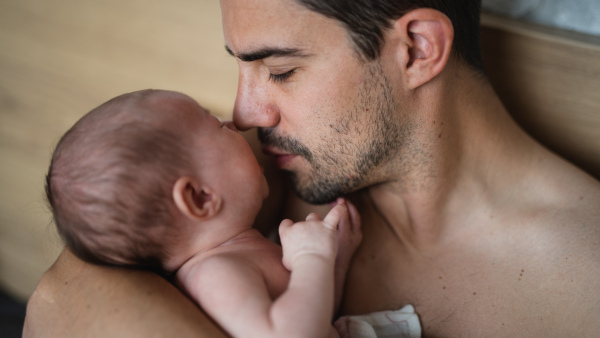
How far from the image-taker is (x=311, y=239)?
3.24 feet

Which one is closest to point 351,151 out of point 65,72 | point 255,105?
point 255,105

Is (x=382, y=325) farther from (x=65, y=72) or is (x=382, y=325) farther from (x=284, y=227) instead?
(x=65, y=72)

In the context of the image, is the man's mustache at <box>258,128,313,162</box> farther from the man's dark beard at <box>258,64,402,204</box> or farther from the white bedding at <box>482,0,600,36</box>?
the white bedding at <box>482,0,600,36</box>

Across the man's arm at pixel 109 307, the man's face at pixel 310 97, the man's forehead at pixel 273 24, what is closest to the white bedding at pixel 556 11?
the man's face at pixel 310 97

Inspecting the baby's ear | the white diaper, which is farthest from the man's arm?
the white diaper

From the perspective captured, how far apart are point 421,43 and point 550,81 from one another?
48 cm

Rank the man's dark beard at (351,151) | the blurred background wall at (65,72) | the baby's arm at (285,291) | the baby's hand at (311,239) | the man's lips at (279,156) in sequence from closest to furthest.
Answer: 1. the baby's arm at (285,291)
2. the baby's hand at (311,239)
3. the man's dark beard at (351,151)
4. the man's lips at (279,156)
5. the blurred background wall at (65,72)

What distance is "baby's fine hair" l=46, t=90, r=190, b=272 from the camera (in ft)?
3.07

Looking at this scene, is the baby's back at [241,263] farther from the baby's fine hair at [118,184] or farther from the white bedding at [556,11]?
the white bedding at [556,11]

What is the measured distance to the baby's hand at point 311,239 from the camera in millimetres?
972

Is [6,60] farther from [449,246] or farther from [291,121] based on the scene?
[449,246]

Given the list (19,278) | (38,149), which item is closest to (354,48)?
(38,149)

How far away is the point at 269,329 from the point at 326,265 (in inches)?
6.8

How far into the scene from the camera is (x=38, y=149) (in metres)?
2.14
